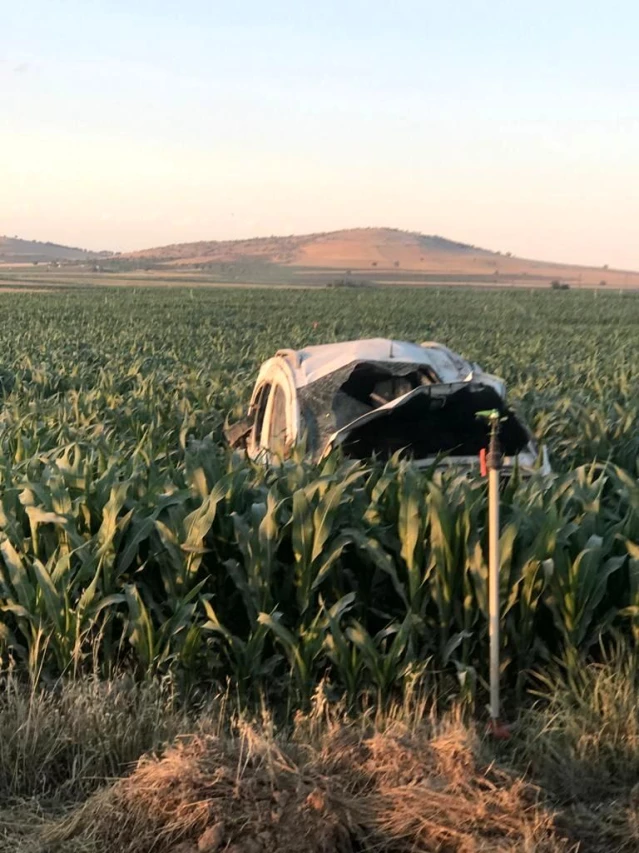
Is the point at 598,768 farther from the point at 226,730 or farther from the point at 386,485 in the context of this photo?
the point at 386,485

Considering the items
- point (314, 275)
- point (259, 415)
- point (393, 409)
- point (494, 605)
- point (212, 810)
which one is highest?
point (314, 275)

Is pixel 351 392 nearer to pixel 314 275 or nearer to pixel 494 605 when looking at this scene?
pixel 494 605

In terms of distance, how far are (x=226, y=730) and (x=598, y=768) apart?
1.40m

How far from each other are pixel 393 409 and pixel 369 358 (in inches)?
27.1

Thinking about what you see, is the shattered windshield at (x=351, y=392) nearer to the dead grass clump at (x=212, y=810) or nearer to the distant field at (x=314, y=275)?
the dead grass clump at (x=212, y=810)

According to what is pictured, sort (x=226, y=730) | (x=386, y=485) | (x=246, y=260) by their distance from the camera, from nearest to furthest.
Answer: (x=226, y=730) < (x=386, y=485) < (x=246, y=260)

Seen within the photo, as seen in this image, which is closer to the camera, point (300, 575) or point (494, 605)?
point (494, 605)

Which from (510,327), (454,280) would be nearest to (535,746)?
(510,327)

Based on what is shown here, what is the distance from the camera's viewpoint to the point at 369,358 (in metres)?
5.70

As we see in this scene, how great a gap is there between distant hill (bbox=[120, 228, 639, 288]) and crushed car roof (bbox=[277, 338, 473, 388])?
115 meters

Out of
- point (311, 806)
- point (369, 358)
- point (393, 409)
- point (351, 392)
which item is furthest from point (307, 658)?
point (369, 358)

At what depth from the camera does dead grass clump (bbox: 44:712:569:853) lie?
2576mm

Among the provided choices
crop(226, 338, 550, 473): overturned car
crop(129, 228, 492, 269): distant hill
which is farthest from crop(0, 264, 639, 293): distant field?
crop(226, 338, 550, 473): overturned car

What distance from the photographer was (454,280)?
11950cm
